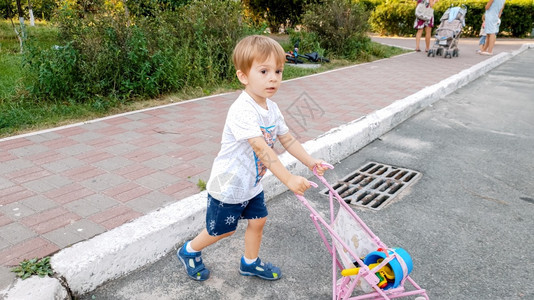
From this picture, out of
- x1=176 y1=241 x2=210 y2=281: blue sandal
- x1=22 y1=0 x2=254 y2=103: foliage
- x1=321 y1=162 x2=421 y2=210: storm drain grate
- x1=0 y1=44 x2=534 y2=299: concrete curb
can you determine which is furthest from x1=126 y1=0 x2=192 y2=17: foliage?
x1=176 y1=241 x2=210 y2=281: blue sandal

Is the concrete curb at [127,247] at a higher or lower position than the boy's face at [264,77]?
lower

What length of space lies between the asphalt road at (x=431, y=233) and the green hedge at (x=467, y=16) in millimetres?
15937

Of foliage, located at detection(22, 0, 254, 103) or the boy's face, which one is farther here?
foliage, located at detection(22, 0, 254, 103)

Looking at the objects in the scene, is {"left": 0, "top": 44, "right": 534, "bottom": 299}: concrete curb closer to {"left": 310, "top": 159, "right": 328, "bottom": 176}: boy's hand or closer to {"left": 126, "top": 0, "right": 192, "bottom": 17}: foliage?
{"left": 310, "top": 159, "right": 328, "bottom": 176}: boy's hand

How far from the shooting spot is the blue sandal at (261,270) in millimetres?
2511

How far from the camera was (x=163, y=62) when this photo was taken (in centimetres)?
616

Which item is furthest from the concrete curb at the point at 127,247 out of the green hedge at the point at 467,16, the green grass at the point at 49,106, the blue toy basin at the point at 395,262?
the green hedge at the point at 467,16

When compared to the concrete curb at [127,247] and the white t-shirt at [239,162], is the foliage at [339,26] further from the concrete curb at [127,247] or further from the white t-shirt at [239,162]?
the white t-shirt at [239,162]

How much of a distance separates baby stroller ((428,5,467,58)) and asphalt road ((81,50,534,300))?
6.81 metres

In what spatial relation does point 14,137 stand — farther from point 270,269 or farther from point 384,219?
point 384,219

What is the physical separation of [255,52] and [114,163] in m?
2.19

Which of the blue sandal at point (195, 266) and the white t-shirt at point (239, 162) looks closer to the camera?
the white t-shirt at point (239, 162)

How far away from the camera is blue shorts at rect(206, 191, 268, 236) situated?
2.34 metres

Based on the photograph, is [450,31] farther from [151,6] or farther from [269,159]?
[269,159]
